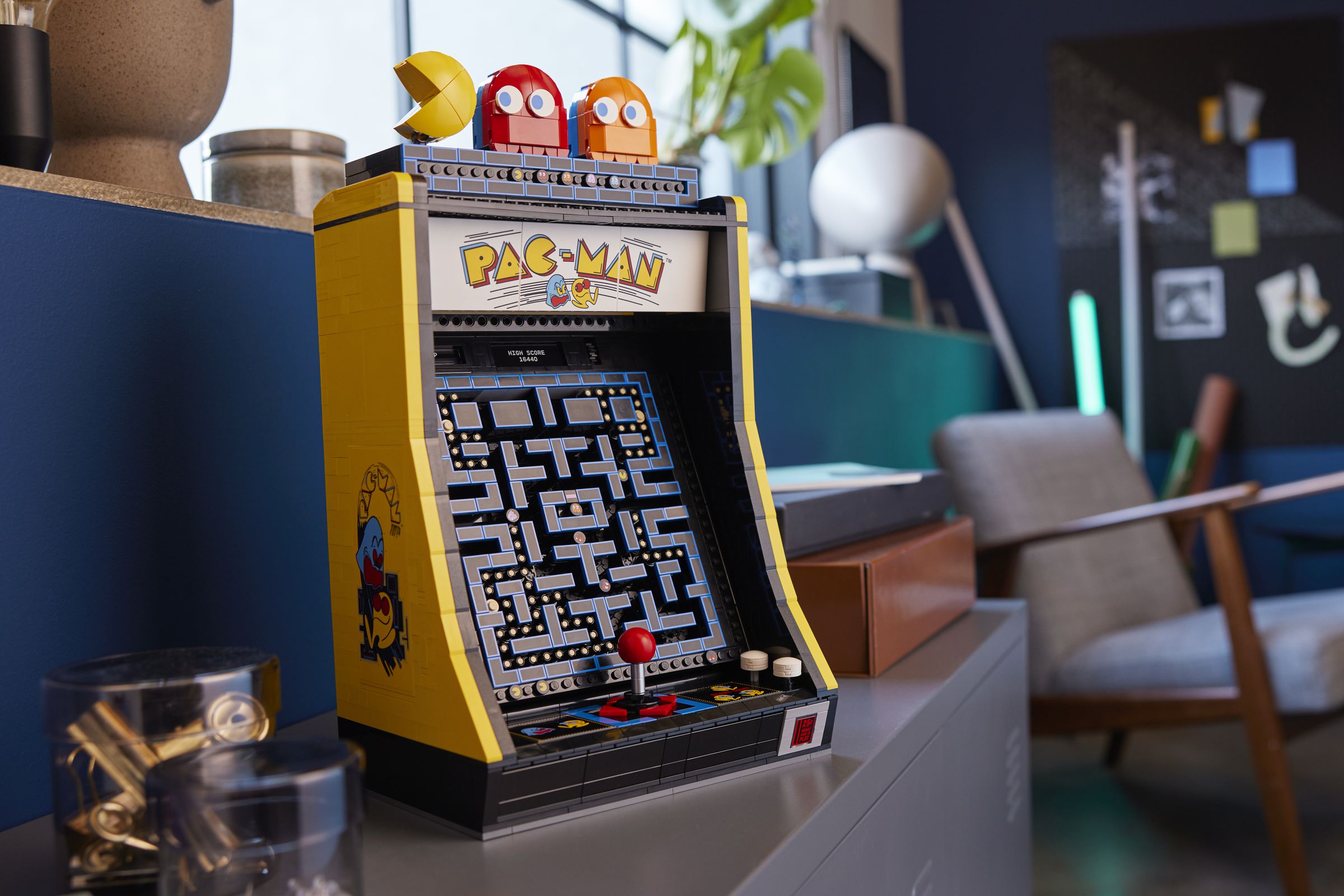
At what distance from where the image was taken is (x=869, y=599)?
3.73ft

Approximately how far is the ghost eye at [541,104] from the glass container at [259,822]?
458 millimetres

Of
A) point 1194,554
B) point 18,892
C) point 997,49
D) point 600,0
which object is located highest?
point 997,49

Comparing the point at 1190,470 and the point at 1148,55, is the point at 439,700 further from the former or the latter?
the point at 1148,55

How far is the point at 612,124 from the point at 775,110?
59.6 inches

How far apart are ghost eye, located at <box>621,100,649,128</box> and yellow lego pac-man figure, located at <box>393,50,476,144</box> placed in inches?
4.6

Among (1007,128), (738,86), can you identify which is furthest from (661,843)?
(1007,128)

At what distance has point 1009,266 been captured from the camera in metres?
4.21

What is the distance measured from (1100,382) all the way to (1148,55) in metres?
1.14

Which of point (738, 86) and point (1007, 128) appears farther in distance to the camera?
point (1007, 128)

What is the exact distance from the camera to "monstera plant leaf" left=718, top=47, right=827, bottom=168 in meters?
2.21

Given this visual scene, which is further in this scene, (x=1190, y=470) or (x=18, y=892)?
(x=1190, y=470)

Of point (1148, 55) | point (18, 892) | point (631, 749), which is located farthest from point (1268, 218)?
point (18, 892)

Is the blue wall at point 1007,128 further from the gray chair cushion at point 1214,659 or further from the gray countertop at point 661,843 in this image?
the gray countertop at point 661,843

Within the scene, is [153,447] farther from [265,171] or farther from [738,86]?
[738,86]
